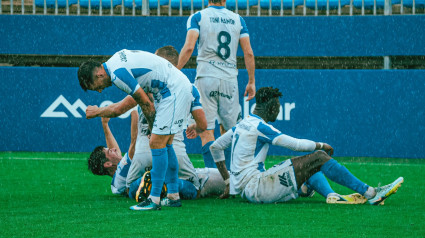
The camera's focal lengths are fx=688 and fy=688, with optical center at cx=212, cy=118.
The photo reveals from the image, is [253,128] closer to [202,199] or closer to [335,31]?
[202,199]

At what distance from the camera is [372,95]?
11781 mm

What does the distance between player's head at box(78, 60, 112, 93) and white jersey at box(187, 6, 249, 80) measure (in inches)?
83.4

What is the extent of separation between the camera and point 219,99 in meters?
7.63

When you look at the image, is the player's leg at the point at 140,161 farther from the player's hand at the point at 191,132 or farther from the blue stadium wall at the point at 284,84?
the blue stadium wall at the point at 284,84

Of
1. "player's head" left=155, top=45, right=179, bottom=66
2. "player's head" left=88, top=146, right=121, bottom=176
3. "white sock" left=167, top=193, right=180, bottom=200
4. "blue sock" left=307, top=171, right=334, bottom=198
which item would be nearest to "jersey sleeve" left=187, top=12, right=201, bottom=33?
"player's head" left=155, top=45, right=179, bottom=66

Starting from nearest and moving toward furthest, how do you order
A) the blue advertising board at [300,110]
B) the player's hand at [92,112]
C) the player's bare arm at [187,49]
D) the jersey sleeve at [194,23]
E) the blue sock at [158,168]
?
the blue sock at [158,168] < the player's hand at [92,112] < the player's bare arm at [187,49] < the jersey sleeve at [194,23] < the blue advertising board at [300,110]

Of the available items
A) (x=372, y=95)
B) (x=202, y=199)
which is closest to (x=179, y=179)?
(x=202, y=199)

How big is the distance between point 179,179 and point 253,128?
3.18 feet

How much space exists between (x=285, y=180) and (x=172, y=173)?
3.32ft

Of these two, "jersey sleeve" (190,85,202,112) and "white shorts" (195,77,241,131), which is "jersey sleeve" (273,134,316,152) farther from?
"white shorts" (195,77,241,131)

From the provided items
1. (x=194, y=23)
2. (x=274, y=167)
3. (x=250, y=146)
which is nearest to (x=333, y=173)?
(x=274, y=167)

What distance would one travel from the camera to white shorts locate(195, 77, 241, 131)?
760 centimetres

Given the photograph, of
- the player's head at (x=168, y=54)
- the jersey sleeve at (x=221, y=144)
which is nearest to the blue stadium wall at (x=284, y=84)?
the player's head at (x=168, y=54)

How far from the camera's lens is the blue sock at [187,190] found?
6637 millimetres
